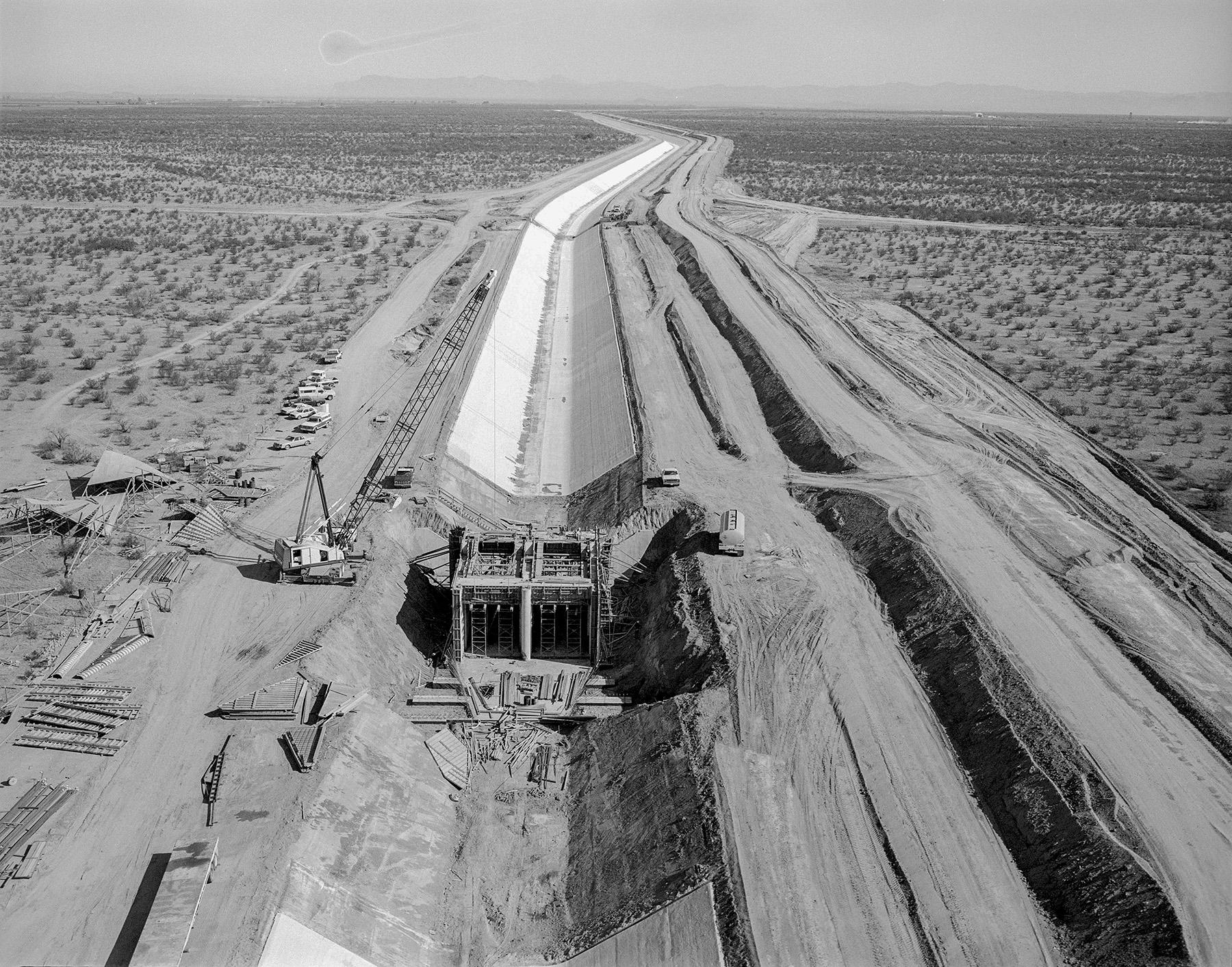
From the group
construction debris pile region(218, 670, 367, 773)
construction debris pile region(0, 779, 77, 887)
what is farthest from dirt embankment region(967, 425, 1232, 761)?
construction debris pile region(0, 779, 77, 887)

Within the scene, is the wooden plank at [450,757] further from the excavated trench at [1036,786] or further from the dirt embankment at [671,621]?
the excavated trench at [1036,786]

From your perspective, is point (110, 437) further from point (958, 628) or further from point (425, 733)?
point (958, 628)

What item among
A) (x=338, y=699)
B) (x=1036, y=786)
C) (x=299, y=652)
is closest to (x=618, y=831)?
(x=338, y=699)

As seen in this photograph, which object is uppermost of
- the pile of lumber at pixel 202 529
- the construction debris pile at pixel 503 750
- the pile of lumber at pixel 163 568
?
the pile of lumber at pixel 163 568

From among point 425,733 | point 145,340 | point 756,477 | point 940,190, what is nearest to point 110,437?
point 145,340

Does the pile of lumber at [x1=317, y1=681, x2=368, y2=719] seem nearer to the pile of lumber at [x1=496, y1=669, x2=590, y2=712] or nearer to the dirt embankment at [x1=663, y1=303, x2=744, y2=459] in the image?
the pile of lumber at [x1=496, y1=669, x2=590, y2=712]

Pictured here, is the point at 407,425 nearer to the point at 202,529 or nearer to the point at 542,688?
the point at 202,529

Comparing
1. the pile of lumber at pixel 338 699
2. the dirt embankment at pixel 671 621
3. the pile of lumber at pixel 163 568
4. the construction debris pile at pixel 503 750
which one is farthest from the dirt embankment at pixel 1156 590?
the pile of lumber at pixel 163 568
